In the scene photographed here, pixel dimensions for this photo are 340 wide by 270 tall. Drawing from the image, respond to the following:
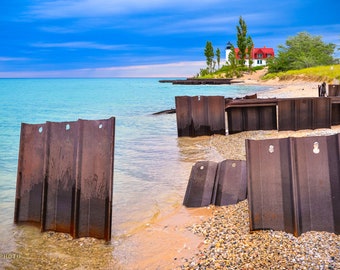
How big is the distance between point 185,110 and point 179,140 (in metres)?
1.25

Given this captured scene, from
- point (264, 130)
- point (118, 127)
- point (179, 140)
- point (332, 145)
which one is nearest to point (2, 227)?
point (332, 145)

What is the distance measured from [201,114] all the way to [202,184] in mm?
9539

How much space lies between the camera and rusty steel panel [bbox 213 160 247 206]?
7.18 meters

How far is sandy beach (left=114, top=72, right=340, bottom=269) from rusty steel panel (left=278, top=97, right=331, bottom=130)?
984cm

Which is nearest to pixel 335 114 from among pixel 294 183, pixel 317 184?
pixel 317 184

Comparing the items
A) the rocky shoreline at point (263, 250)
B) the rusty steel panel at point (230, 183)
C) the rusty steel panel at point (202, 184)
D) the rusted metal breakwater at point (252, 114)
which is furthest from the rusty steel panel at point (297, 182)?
the rusted metal breakwater at point (252, 114)

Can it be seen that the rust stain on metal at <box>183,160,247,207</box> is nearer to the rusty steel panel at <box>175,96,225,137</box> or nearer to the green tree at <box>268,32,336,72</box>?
the rusty steel panel at <box>175,96,225,137</box>

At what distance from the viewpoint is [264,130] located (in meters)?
16.7

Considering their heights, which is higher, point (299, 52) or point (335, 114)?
point (299, 52)

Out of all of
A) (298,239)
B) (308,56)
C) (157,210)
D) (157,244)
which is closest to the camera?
(298,239)

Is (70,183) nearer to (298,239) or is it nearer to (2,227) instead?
(2,227)

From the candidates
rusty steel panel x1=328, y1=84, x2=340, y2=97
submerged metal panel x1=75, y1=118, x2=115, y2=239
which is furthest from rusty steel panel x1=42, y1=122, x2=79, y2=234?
rusty steel panel x1=328, y1=84, x2=340, y2=97

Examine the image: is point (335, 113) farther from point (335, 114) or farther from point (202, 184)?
point (202, 184)

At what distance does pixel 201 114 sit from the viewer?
663 inches
